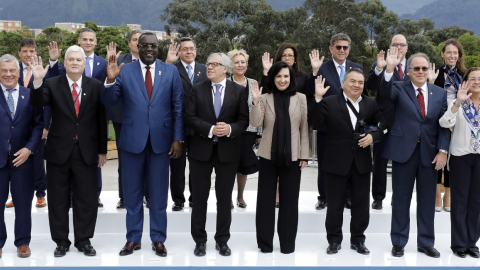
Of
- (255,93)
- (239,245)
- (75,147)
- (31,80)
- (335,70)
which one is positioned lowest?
(239,245)

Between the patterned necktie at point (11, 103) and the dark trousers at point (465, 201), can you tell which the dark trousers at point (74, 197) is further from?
the dark trousers at point (465, 201)

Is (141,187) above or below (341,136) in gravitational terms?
below

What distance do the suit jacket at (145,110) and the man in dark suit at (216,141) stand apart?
0.19 meters

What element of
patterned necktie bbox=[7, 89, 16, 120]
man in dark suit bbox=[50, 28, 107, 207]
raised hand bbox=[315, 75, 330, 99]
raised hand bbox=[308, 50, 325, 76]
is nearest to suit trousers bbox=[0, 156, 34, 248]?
patterned necktie bbox=[7, 89, 16, 120]

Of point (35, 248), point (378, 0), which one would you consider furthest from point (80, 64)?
point (378, 0)

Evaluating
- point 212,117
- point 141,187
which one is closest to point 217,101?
point 212,117

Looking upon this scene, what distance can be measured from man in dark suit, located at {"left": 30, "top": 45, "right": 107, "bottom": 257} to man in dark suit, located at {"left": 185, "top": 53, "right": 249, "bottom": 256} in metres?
0.87

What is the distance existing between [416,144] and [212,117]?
6.11ft

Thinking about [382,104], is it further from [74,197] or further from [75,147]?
[74,197]

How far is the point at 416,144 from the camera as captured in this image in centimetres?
390

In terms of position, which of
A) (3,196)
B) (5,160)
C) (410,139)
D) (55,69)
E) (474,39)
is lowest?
(3,196)

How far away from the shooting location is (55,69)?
15.2ft

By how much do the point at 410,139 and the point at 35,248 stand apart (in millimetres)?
3688

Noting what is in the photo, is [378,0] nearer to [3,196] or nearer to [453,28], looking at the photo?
[453,28]
